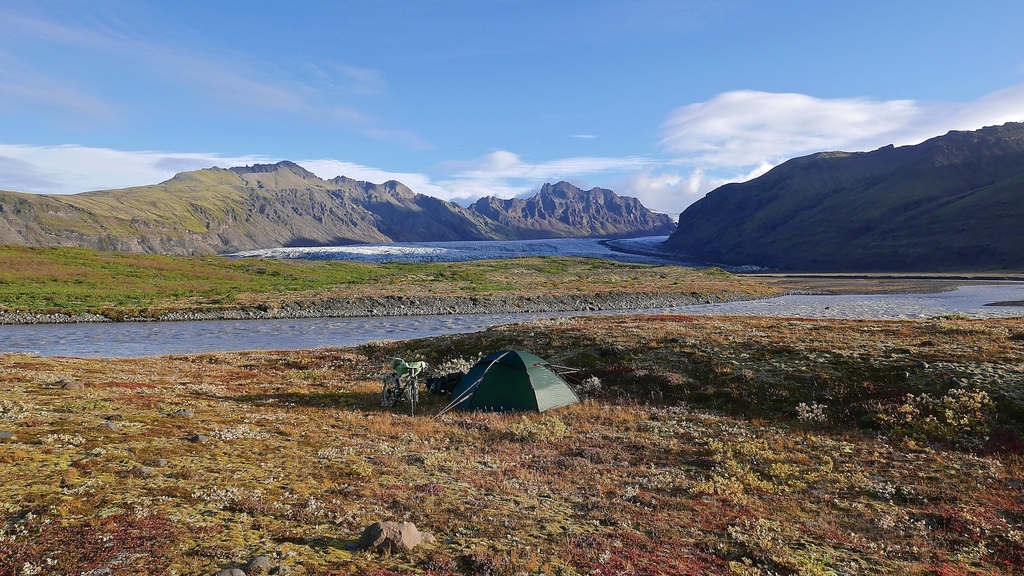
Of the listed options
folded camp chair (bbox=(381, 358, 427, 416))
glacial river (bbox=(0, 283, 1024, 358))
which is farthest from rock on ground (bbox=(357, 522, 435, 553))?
glacial river (bbox=(0, 283, 1024, 358))

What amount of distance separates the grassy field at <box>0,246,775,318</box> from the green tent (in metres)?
59.1

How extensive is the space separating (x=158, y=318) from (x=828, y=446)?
71.4 meters

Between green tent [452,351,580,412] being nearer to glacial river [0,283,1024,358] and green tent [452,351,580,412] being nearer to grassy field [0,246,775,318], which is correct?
glacial river [0,283,1024,358]

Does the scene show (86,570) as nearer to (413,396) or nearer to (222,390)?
(413,396)

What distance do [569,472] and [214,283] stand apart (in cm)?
9915

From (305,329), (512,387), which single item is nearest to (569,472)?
(512,387)

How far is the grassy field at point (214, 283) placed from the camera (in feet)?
235

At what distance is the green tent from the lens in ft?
69.5

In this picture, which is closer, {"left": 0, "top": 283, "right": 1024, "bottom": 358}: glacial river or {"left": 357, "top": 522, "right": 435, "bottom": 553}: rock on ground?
{"left": 357, "top": 522, "right": 435, "bottom": 553}: rock on ground

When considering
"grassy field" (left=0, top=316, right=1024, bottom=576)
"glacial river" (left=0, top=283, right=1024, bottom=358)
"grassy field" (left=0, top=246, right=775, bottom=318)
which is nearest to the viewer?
"grassy field" (left=0, top=316, right=1024, bottom=576)

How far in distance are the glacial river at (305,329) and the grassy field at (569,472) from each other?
2352 cm

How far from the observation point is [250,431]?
53.6 ft

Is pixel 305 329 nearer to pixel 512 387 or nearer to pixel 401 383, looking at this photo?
pixel 401 383

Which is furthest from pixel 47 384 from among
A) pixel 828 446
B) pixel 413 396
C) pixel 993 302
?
pixel 993 302
